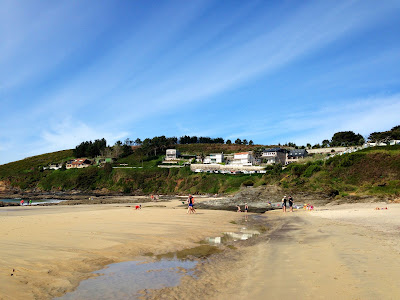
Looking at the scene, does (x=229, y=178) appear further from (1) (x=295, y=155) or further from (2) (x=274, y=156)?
(1) (x=295, y=155)

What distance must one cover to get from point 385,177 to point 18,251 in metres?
43.7

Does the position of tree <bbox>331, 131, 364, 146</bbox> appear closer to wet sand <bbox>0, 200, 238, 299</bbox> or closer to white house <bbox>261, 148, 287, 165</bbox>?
white house <bbox>261, 148, 287, 165</bbox>

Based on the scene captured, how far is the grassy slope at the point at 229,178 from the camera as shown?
3922cm

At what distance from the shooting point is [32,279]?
679cm

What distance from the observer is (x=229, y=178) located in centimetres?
7325

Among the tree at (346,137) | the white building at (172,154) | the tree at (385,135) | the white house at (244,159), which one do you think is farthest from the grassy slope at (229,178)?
the tree at (385,135)

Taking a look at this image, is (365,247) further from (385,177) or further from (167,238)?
(385,177)

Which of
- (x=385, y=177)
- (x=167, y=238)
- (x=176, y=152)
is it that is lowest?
(x=167, y=238)

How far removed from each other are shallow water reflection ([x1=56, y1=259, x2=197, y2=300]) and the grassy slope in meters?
32.5

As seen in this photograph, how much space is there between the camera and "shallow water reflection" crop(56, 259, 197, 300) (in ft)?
21.0

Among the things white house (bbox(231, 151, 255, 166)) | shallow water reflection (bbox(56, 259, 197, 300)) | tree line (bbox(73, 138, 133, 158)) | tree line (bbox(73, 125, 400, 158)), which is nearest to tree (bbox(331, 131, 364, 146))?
tree line (bbox(73, 125, 400, 158))

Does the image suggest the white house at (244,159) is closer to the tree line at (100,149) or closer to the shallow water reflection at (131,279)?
the tree line at (100,149)

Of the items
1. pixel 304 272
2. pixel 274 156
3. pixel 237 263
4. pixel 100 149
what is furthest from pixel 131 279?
pixel 100 149

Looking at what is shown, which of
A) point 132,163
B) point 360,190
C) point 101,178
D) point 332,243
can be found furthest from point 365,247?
point 132,163
